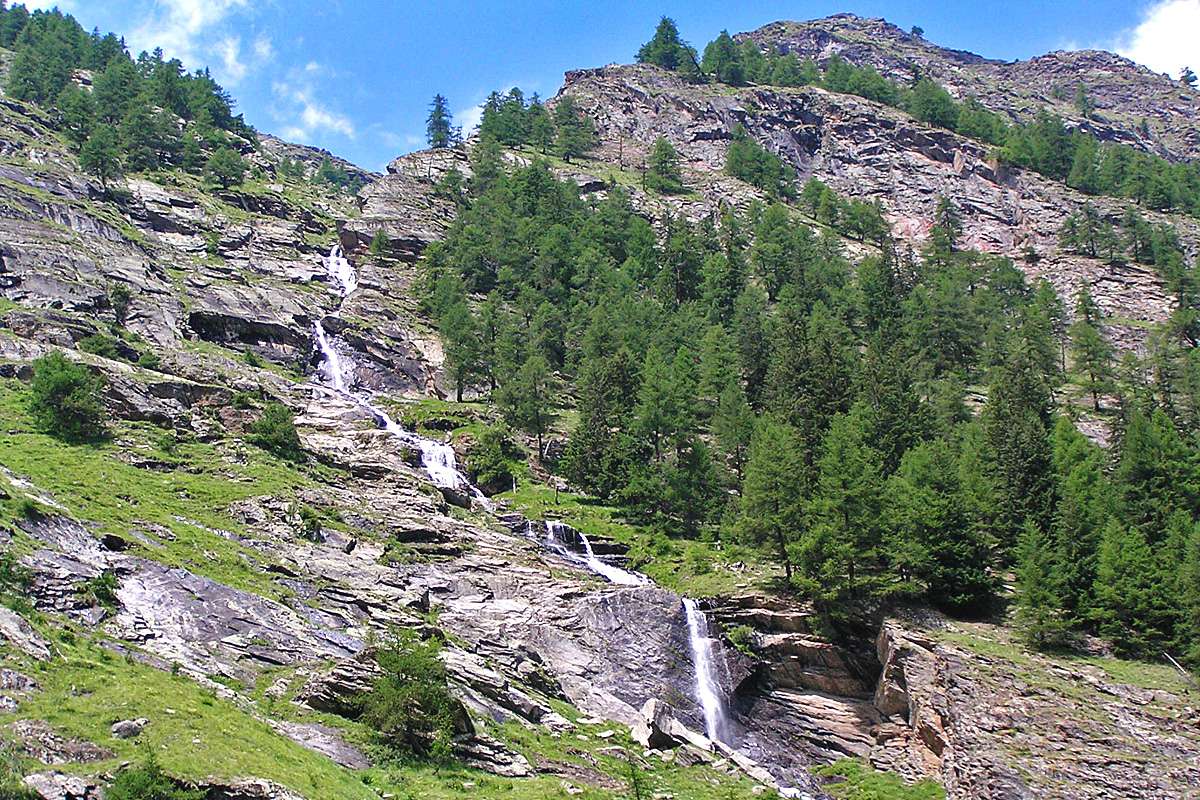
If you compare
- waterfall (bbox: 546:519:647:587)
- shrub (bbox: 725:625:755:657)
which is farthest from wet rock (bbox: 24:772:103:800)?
waterfall (bbox: 546:519:647:587)

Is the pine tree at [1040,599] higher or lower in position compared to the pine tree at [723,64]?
lower

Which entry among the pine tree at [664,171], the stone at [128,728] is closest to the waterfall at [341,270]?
the pine tree at [664,171]

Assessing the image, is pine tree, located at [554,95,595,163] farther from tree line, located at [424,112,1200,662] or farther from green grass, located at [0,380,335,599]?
green grass, located at [0,380,335,599]

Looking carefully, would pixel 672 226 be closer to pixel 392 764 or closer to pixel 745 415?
pixel 745 415

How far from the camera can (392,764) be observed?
28328mm

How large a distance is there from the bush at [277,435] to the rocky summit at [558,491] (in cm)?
30

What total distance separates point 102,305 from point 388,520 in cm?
3738

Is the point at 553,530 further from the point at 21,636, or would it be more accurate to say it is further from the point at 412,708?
the point at 21,636

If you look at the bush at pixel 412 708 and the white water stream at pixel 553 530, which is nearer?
the bush at pixel 412 708

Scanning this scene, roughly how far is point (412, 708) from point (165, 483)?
26.4m

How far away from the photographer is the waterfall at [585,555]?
55.2m

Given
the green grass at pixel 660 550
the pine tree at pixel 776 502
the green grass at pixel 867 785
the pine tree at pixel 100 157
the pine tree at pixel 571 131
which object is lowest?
the green grass at pixel 867 785

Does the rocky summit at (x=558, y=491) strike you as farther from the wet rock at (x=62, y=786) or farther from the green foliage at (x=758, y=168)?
the green foliage at (x=758, y=168)

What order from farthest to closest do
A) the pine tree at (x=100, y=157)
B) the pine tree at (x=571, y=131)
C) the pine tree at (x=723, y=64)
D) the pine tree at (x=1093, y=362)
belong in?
the pine tree at (x=723, y=64) → the pine tree at (x=571, y=131) → the pine tree at (x=100, y=157) → the pine tree at (x=1093, y=362)
